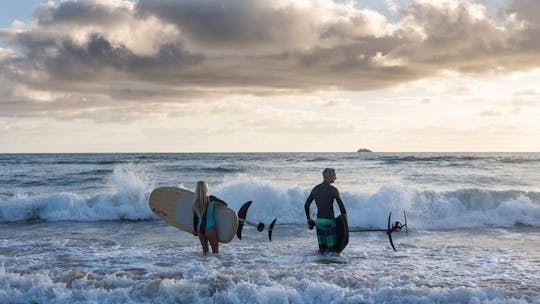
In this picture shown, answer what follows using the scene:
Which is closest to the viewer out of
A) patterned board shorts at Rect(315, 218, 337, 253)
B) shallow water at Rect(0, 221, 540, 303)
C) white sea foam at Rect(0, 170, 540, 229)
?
shallow water at Rect(0, 221, 540, 303)

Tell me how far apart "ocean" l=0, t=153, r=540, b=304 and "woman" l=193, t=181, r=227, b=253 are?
0.42 meters

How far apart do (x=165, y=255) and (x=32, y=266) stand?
233 cm

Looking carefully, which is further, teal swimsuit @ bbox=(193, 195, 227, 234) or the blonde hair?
teal swimsuit @ bbox=(193, 195, 227, 234)

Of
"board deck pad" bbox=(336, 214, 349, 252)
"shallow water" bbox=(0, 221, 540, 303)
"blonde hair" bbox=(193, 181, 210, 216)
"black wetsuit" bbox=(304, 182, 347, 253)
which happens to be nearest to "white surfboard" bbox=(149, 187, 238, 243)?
"shallow water" bbox=(0, 221, 540, 303)

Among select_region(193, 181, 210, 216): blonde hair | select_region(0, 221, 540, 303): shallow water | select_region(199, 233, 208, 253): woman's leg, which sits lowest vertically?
select_region(0, 221, 540, 303): shallow water

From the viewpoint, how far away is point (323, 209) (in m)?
8.48

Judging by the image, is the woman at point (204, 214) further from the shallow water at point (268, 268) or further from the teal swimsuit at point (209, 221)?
the shallow water at point (268, 268)

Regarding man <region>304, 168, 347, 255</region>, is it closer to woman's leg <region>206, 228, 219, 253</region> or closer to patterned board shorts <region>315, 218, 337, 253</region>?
patterned board shorts <region>315, 218, 337, 253</region>

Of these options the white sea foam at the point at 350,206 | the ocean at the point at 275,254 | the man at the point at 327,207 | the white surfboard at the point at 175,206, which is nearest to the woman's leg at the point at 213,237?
the ocean at the point at 275,254

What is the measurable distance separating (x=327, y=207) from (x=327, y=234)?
58 centimetres

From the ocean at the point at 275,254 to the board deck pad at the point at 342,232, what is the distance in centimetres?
25

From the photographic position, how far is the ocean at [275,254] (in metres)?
6.20

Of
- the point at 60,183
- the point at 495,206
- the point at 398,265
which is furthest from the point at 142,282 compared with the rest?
the point at 60,183

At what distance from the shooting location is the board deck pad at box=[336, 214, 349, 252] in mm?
8477
